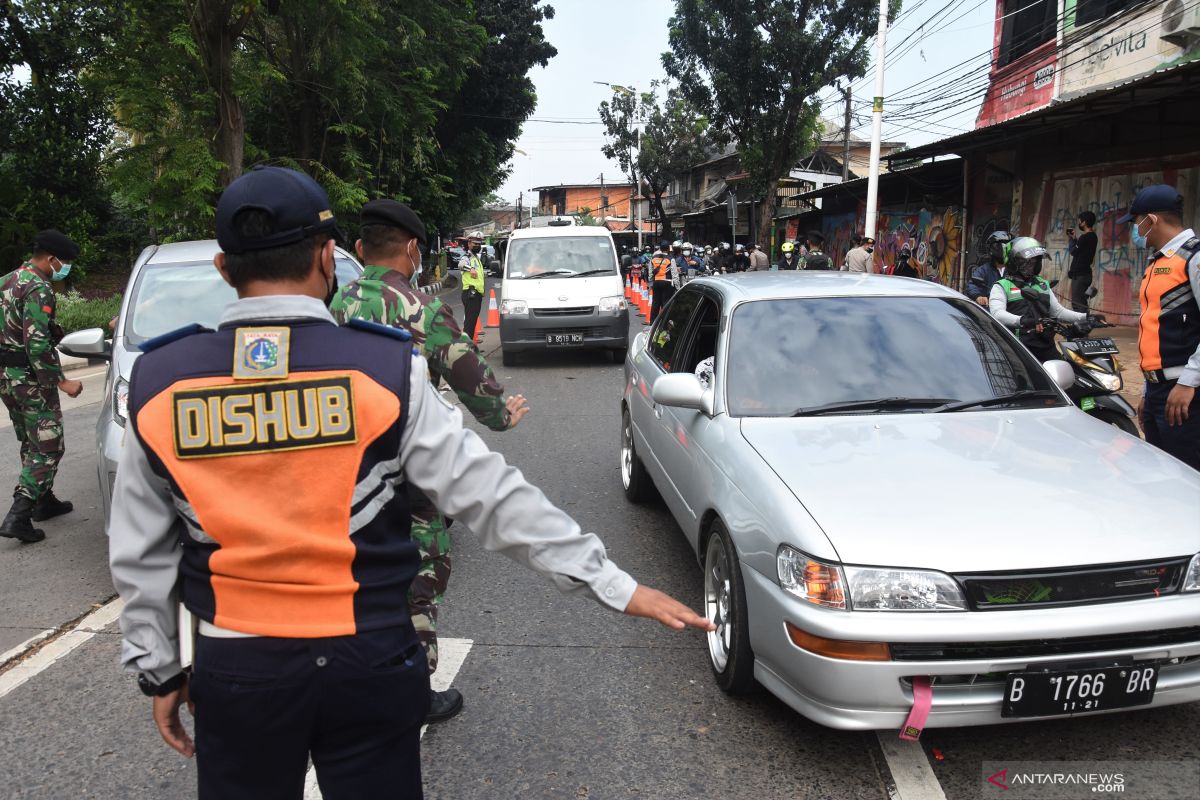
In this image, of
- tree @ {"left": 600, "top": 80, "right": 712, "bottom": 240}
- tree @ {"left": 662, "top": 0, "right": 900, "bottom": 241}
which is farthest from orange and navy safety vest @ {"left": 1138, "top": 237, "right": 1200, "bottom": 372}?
tree @ {"left": 600, "top": 80, "right": 712, "bottom": 240}

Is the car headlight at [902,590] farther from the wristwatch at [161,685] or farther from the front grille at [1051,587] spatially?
the wristwatch at [161,685]

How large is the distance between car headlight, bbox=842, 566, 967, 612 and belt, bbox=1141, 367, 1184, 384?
2540 mm

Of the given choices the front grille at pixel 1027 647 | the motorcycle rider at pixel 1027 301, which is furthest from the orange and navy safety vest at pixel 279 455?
the motorcycle rider at pixel 1027 301

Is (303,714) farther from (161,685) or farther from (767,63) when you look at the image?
(767,63)

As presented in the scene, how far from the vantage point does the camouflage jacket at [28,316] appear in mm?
5359

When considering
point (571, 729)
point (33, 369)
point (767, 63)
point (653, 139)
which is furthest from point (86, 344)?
point (653, 139)

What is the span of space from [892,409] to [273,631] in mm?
2991

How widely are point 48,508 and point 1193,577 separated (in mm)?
6375

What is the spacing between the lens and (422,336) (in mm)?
3016

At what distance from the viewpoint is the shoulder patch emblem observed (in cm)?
154

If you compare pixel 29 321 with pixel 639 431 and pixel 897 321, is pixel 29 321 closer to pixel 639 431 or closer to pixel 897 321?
pixel 639 431

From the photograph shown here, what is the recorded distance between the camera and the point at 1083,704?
266 centimetres

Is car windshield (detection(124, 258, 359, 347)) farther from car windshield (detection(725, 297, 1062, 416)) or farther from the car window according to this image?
car windshield (detection(725, 297, 1062, 416))

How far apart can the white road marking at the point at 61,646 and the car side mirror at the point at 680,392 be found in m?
2.76
